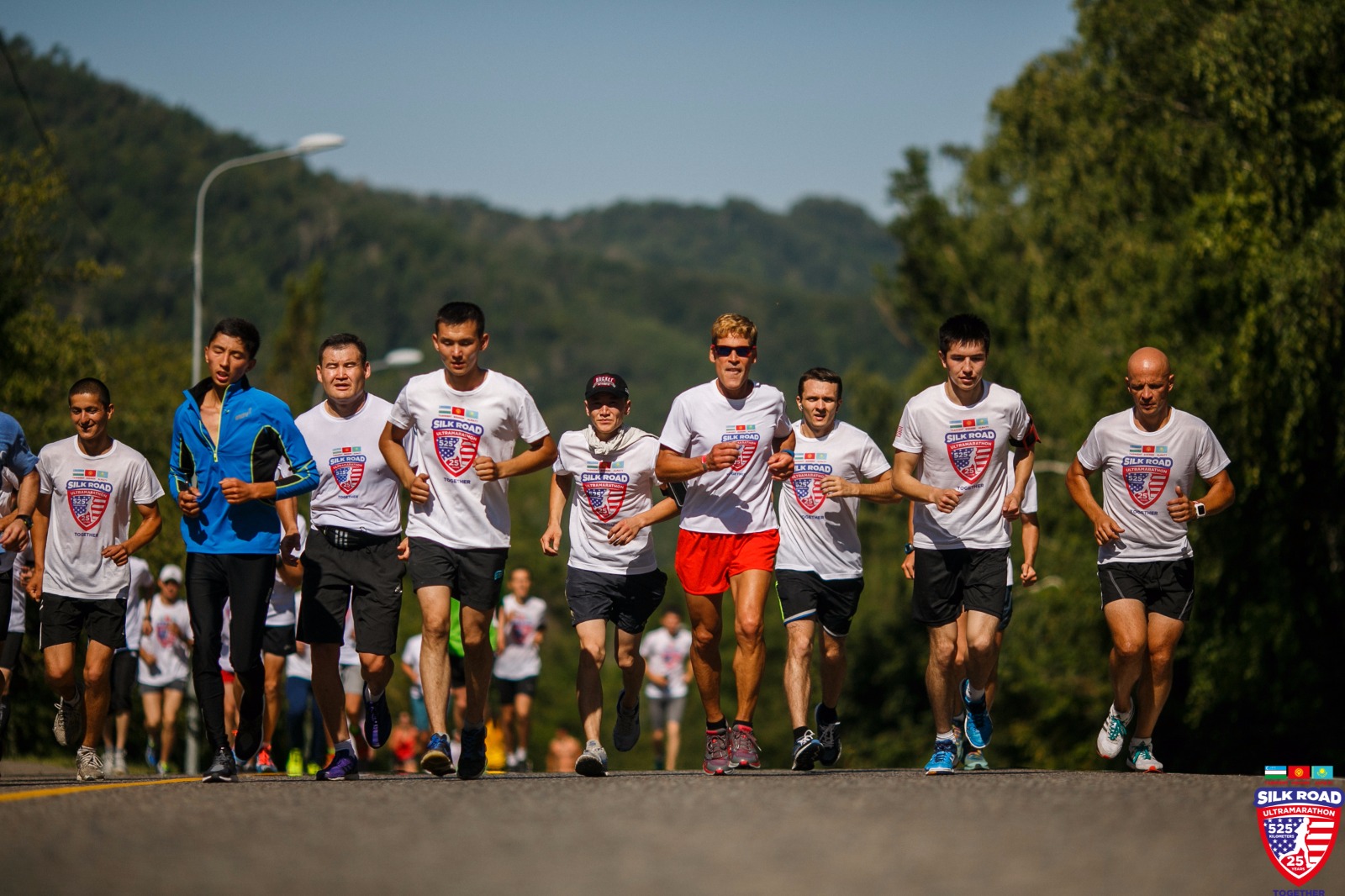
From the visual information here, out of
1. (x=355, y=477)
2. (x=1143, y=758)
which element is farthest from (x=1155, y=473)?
(x=355, y=477)

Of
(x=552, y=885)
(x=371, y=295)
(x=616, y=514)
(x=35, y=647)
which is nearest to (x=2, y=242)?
(x=35, y=647)

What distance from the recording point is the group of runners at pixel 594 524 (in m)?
9.59

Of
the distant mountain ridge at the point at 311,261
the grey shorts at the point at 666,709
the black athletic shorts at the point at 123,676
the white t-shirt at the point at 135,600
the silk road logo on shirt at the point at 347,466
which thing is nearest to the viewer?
the silk road logo on shirt at the point at 347,466

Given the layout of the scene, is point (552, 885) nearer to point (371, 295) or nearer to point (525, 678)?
point (525, 678)

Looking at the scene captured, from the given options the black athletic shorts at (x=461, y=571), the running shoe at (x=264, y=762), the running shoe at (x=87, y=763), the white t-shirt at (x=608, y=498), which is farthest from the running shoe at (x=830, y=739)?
the running shoe at (x=264, y=762)

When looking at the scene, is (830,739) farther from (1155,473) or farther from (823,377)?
(1155,473)

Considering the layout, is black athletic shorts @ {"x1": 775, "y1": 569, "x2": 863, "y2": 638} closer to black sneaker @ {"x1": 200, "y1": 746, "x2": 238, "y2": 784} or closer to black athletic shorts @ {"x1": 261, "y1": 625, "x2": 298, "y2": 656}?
black sneaker @ {"x1": 200, "y1": 746, "x2": 238, "y2": 784}

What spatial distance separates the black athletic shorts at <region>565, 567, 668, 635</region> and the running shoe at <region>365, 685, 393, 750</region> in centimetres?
130

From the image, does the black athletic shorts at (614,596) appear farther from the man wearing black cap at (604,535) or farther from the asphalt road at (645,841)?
the asphalt road at (645,841)

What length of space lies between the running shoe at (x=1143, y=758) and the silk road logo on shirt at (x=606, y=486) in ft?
11.9

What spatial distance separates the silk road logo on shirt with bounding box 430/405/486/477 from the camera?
970 centimetres

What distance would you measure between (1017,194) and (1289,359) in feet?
93.3

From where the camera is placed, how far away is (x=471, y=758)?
9.46 metres

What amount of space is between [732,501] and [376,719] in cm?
260
